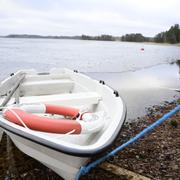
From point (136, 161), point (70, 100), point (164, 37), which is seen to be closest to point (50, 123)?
point (70, 100)

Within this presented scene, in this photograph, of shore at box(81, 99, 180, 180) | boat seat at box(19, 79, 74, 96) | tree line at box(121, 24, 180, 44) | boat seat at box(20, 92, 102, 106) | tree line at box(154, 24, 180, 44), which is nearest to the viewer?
shore at box(81, 99, 180, 180)

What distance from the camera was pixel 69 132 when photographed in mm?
2441

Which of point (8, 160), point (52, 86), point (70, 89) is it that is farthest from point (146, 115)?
point (8, 160)

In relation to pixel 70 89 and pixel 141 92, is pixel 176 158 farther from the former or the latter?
pixel 141 92

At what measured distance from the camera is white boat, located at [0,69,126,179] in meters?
2.04

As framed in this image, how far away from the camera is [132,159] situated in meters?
3.45

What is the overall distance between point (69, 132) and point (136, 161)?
1516 mm

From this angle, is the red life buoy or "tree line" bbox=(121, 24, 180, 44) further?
"tree line" bbox=(121, 24, 180, 44)

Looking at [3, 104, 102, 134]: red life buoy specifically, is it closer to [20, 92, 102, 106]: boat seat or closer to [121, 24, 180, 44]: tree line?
[20, 92, 102, 106]: boat seat

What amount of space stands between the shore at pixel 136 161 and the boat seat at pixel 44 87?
125 cm

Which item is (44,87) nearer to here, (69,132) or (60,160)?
(69,132)

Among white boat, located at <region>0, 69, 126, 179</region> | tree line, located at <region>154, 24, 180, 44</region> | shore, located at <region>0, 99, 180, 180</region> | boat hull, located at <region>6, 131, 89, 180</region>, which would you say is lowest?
shore, located at <region>0, 99, 180, 180</region>

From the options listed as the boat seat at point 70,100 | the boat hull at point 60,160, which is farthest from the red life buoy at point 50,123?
the boat seat at point 70,100

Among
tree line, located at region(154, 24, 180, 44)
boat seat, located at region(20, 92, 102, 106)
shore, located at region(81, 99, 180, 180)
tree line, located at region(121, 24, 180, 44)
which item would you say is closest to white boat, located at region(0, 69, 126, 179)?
boat seat, located at region(20, 92, 102, 106)
